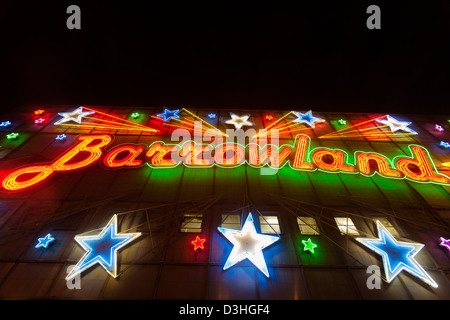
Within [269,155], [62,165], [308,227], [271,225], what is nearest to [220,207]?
[271,225]

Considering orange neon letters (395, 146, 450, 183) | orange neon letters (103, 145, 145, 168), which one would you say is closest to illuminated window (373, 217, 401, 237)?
orange neon letters (395, 146, 450, 183)

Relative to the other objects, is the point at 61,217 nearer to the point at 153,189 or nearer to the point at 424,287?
the point at 153,189

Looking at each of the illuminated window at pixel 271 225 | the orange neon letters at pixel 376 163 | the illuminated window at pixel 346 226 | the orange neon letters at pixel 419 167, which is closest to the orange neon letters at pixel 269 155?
the illuminated window at pixel 271 225

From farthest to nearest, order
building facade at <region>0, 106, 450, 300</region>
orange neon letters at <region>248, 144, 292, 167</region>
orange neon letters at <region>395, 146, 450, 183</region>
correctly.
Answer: orange neon letters at <region>248, 144, 292, 167</region> → orange neon letters at <region>395, 146, 450, 183</region> → building facade at <region>0, 106, 450, 300</region>

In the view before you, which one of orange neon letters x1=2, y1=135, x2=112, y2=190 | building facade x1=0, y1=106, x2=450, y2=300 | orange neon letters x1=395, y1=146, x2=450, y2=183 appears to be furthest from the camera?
orange neon letters x1=395, y1=146, x2=450, y2=183

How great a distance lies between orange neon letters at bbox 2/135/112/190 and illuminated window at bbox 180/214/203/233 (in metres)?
5.00

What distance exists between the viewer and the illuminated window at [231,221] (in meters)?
8.25

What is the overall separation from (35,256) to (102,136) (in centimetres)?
600

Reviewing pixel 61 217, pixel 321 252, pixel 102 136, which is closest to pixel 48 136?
pixel 102 136

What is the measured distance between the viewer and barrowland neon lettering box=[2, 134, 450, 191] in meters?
10.2

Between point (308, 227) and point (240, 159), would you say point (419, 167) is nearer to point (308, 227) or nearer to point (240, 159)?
point (308, 227)

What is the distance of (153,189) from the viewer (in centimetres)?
940

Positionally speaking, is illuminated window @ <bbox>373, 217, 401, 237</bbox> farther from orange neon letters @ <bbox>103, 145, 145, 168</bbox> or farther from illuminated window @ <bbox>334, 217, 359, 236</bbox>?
orange neon letters @ <bbox>103, 145, 145, 168</bbox>

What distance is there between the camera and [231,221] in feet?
27.7
